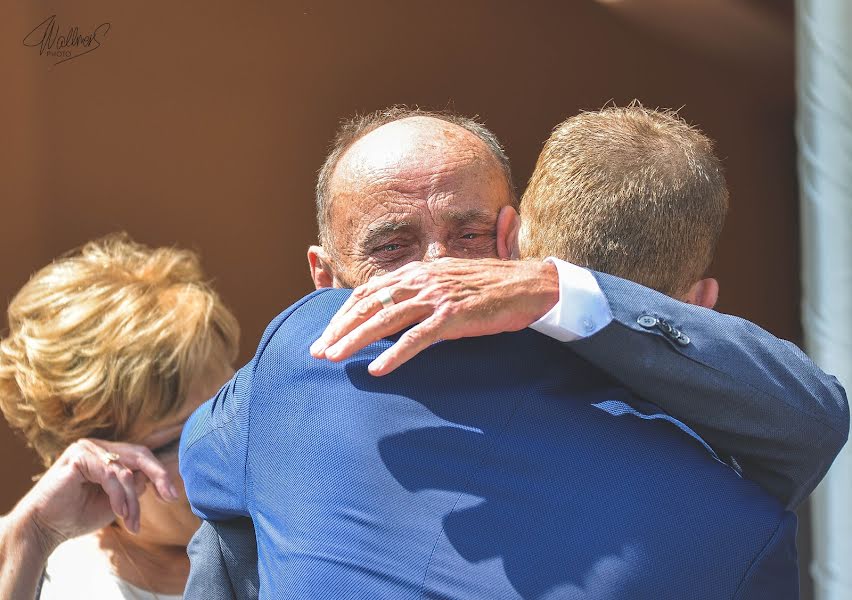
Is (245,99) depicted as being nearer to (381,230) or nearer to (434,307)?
(381,230)

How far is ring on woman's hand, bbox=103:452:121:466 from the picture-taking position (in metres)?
2.49

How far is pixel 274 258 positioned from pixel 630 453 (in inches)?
115

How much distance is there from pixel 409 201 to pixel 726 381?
2.07 ft

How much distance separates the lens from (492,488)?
1.42m

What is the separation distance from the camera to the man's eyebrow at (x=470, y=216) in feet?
5.99

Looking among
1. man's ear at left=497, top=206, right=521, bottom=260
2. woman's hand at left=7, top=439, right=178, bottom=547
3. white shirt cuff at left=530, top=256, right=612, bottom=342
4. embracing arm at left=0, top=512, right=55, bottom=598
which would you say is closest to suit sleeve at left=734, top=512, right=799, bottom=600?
white shirt cuff at left=530, top=256, right=612, bottom=342

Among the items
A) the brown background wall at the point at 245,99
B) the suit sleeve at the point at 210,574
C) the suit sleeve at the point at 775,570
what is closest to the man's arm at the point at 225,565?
the suit sleeve at the point at 210,574

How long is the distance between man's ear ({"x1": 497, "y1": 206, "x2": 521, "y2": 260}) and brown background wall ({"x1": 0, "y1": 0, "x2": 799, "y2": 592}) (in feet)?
7.27

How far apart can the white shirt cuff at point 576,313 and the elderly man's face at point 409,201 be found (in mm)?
398

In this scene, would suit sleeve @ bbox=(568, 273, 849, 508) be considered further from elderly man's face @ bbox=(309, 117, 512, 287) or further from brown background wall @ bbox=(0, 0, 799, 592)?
brown background wall @ bbox=(0, 0, 799, 592)

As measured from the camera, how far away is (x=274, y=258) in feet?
13.8

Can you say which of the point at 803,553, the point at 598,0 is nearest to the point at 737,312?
the point at 803,553

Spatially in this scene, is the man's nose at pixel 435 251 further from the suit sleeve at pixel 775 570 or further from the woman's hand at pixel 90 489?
the woman's hand at pixel 90 489

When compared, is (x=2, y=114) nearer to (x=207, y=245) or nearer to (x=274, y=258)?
(x=207, y=245)
